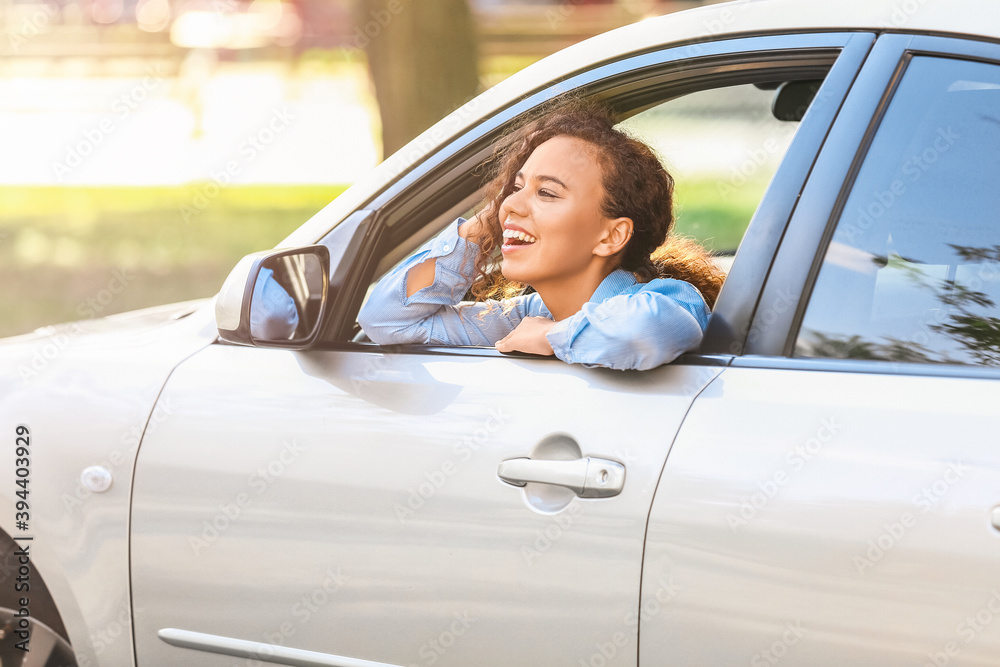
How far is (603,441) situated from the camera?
5.92 feet

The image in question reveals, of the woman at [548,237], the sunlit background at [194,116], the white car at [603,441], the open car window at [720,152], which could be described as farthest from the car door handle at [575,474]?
the sunlit background at [194,116]

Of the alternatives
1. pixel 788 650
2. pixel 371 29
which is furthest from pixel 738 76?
pixel 371 29

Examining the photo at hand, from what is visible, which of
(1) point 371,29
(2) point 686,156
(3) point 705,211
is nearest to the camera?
(1) point 371,29

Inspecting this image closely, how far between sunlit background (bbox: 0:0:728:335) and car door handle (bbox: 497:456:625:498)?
416 centimetres

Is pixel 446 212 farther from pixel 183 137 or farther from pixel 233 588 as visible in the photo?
pixel 183 137

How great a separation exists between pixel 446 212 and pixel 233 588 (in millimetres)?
962

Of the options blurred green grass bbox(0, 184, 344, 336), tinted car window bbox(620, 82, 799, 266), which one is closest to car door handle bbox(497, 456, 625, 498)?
tinted car window bbox(620, 82, 799, 266)

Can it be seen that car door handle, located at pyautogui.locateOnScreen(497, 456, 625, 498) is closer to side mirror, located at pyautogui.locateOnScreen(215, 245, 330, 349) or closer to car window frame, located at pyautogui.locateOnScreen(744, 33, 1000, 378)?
car window frame, located at pyautogui.locateOnScreen(744, 33, 1000, 378)

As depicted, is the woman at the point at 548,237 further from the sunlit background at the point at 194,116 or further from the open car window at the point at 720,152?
the sunlit background at the point at 194,116

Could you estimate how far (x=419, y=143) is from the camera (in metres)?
2.26

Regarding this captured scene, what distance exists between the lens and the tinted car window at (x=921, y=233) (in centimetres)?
172

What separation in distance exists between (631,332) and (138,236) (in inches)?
371

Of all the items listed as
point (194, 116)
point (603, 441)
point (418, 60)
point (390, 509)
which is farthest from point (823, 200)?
point (194, 116)

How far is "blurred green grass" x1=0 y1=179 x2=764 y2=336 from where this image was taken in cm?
842
